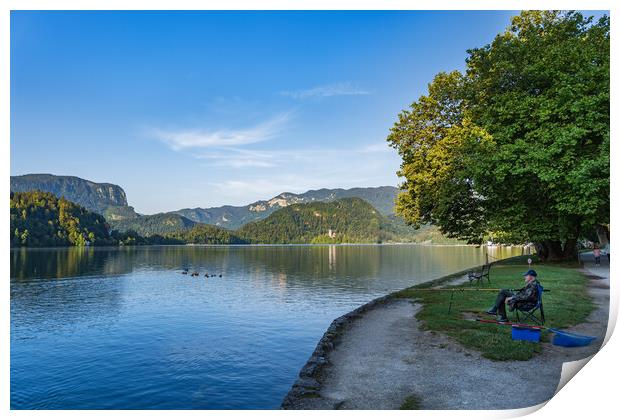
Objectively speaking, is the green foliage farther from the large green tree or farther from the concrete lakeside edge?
the concrete lakeside edge

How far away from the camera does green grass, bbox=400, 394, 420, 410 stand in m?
8.47

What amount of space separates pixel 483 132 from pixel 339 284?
2351 centimetres

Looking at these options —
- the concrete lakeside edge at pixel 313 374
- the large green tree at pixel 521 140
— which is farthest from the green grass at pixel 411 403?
the large green tree at pixel 521 140

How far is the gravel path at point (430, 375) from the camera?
883 cm

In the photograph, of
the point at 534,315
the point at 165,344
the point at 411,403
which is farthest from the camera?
the point at 165,344

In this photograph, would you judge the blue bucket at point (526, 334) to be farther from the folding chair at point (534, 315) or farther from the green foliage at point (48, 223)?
the green foliage at point (48, 223)

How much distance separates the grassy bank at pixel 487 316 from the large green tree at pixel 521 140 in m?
3.61

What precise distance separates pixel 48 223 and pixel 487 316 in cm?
16156

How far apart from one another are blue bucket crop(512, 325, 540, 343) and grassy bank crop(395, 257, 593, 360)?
0.25 m

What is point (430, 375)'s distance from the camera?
1010 cm

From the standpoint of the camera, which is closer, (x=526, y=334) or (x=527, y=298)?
(x=526, y=334)

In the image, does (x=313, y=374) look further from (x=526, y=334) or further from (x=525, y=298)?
(x=525, y=298)

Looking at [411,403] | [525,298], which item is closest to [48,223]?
[525,298]
